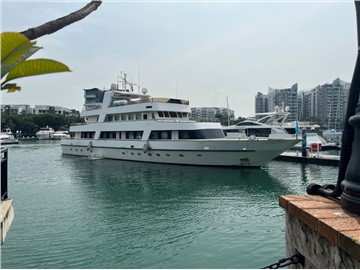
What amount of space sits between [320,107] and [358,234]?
113292mm

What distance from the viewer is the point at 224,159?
70.7 ft

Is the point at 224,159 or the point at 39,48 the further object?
the point at 224,159

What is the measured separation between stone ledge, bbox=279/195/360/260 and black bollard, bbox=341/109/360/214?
7 cm

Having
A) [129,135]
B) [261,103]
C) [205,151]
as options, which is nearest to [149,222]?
[205,151]

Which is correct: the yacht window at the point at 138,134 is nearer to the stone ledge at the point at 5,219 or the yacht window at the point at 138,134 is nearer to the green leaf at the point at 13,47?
the stone ledge at the point at 5,219

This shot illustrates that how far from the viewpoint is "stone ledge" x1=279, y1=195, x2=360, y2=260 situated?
2.12 metres

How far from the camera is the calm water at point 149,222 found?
670 centimetres

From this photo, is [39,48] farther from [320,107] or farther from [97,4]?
[320,107]

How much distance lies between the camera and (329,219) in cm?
250

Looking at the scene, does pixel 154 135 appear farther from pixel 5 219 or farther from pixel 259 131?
pixel 259 131

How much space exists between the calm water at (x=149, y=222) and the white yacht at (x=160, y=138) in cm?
311

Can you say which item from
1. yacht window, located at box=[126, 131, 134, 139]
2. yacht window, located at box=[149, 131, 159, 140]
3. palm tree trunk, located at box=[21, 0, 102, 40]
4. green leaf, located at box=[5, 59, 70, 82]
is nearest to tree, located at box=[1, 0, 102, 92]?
green leaf, located at box=[5, 59, 70, 82]

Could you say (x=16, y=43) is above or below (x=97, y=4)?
below

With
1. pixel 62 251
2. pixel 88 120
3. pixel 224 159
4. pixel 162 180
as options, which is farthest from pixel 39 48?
pixel 88 120
